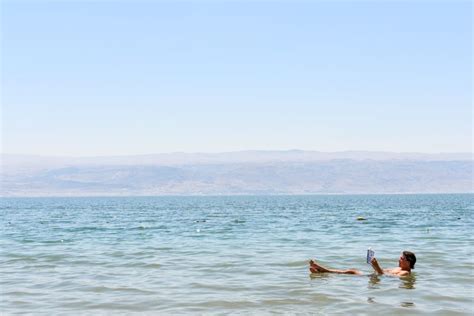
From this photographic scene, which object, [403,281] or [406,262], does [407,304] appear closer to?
[403,281]

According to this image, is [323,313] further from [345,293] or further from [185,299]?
[185,299]

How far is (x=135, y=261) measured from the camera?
2344 cm

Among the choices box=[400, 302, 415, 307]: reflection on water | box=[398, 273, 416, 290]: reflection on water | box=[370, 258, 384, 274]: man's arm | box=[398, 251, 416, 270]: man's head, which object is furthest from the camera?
box=[398, 251, 416, 270]: man's head

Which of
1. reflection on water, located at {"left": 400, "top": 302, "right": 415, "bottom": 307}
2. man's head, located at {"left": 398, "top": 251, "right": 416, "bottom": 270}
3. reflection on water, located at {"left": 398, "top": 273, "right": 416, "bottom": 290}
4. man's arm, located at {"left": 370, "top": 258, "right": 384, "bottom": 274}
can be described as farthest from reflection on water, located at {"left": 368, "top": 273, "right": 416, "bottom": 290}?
reflection on water, located at {"left": 400, "top": 302, "right": 415, "bottom": 307}

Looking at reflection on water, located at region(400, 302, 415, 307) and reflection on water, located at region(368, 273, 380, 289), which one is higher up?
reflection on water, located at region(368, 273, 380, 289)

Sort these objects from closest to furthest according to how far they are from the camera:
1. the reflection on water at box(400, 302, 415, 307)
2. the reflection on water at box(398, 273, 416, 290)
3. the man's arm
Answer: the reflection on water at box(400, 302, 415, 307) → the reflection on water at box(398, 273, 416, 290) → the man's arm

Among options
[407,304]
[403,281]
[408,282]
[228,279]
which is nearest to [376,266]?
[403,281]

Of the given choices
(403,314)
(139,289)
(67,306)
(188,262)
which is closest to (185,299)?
(139,289)

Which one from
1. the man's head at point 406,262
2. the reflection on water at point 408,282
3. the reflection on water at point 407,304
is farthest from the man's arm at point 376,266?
the reflection on water at point 407,304

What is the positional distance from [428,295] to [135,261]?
1170 centimetres

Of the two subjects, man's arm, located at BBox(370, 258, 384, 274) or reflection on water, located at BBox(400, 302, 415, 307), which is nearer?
reflection on water, located at BBox(400, 302, 415, 307)

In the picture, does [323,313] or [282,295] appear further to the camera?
[282,295]

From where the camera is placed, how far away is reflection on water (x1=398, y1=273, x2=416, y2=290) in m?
17.1

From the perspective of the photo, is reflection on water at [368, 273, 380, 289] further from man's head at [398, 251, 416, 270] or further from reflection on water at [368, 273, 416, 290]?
man's head at [398, 251, 416, 270]
